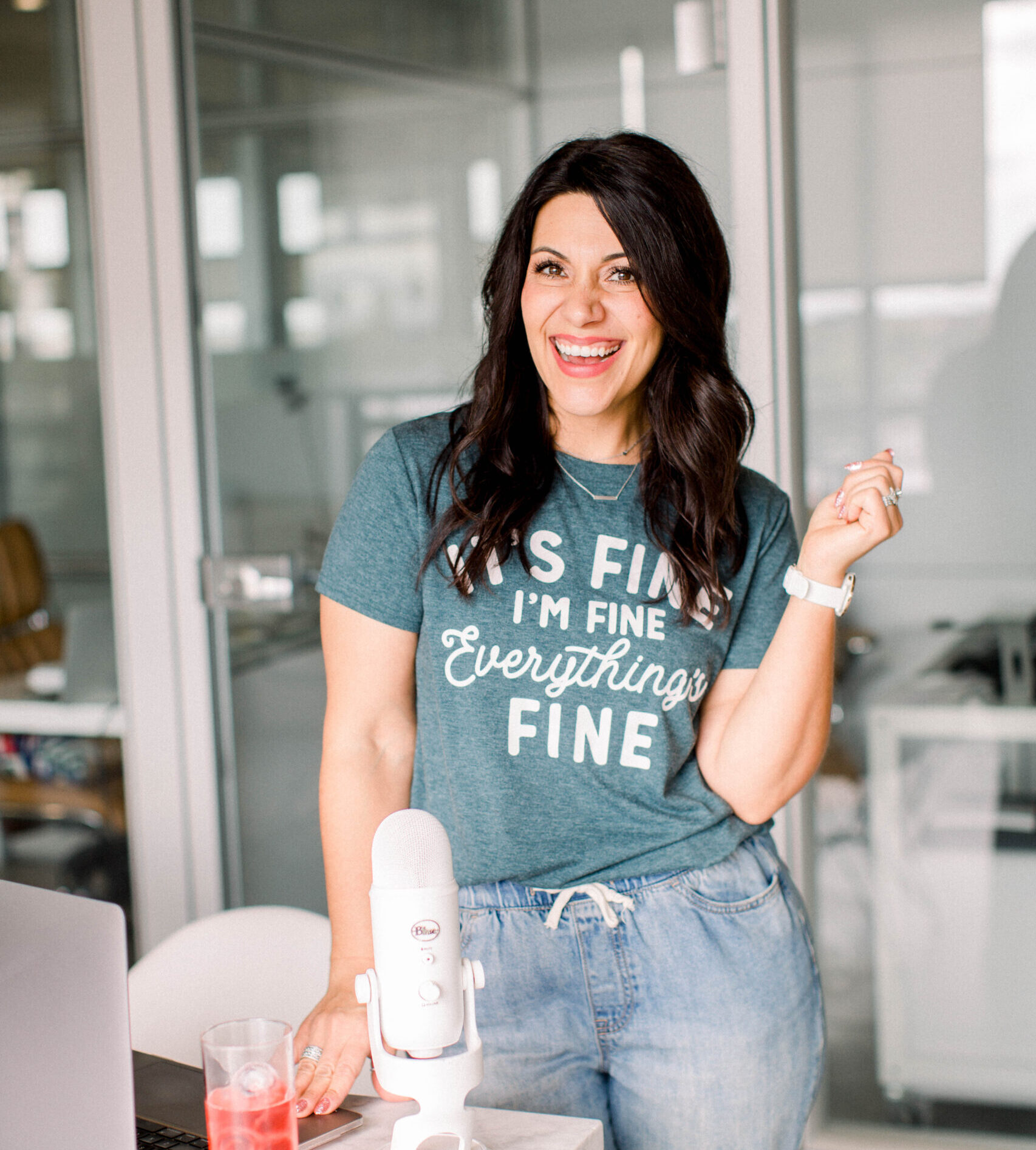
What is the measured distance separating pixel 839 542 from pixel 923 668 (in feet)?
3.28

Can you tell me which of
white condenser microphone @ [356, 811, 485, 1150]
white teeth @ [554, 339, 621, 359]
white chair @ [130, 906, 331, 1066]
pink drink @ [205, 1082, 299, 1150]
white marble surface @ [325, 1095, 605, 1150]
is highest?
white teeth @ [554, 339, 621, 359]

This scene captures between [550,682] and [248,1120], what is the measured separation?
52 cm

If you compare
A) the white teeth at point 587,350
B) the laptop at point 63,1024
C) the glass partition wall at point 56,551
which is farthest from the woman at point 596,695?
the glass partition wall at point 56,551

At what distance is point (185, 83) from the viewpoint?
7.71 ft

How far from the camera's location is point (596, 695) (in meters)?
1.32

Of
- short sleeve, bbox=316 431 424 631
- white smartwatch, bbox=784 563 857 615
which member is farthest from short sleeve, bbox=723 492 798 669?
short sleeve, bbox=316 431 424 631

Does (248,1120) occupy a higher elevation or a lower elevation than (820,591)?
lower

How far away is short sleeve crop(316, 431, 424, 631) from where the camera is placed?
1333 mm

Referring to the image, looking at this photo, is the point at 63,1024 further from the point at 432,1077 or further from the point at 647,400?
the point at 647,400

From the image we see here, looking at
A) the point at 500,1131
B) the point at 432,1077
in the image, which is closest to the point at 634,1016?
the point at 500,1131

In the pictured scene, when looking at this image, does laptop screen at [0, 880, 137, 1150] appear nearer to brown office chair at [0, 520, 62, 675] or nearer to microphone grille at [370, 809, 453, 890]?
microphone grille at [370, 809, 453, 890]

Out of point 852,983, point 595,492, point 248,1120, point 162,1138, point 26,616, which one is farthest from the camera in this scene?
→ point 26,616

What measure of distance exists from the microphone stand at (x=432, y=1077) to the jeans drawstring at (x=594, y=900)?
35 cm

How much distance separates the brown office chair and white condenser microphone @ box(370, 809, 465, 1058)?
2.01 metres
